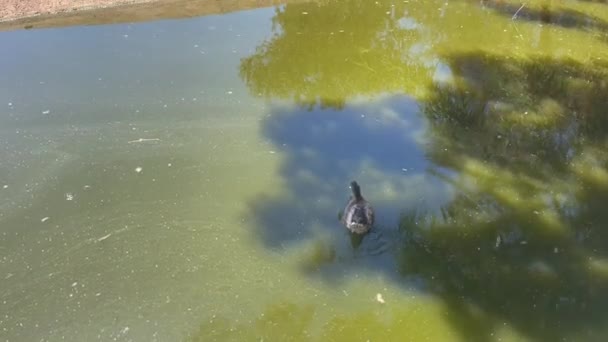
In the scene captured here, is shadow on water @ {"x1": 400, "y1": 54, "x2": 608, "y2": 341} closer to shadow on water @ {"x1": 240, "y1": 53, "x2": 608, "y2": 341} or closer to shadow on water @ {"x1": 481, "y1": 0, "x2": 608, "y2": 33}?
shadow on water @ {"x1": 240, "y1": 53, "x2": 608, "y2": 341}

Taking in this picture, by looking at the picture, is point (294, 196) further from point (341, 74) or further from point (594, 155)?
point (594, 155)

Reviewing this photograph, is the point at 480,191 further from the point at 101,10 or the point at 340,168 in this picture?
the point at 101,10

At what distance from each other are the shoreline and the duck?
6.08 metres

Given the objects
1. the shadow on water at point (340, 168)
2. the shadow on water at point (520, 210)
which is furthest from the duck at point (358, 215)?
the shadow on water at point (520, 210)

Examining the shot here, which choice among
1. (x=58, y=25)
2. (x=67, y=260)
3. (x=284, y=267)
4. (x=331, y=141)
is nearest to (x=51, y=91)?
(x=58, y=25)

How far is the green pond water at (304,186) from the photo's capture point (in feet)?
14.8

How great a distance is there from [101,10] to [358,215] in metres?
7.38

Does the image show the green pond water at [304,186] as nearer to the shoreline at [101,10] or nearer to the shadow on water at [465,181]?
the shadow on water at [465,181]

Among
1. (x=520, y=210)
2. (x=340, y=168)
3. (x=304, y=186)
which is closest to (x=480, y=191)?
(x=520, y=210)

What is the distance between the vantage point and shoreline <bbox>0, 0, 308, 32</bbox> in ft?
31.5

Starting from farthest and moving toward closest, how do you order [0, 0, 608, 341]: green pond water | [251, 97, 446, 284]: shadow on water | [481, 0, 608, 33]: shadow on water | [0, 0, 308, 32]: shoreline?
[0, 0, 308, 32]: shoreline
[481, 0, 608, 33]: shadow on water
[251, 97, 446, 284]: shadow on water
[0, 0, 608, 341]: green pond water

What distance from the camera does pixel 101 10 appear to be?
33.0 ft

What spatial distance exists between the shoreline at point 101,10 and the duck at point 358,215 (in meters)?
6.08

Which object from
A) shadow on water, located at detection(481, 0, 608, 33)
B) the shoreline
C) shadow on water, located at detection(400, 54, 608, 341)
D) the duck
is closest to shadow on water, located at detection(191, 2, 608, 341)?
shadow on water, located at detection(400, 54, 608, 341)
